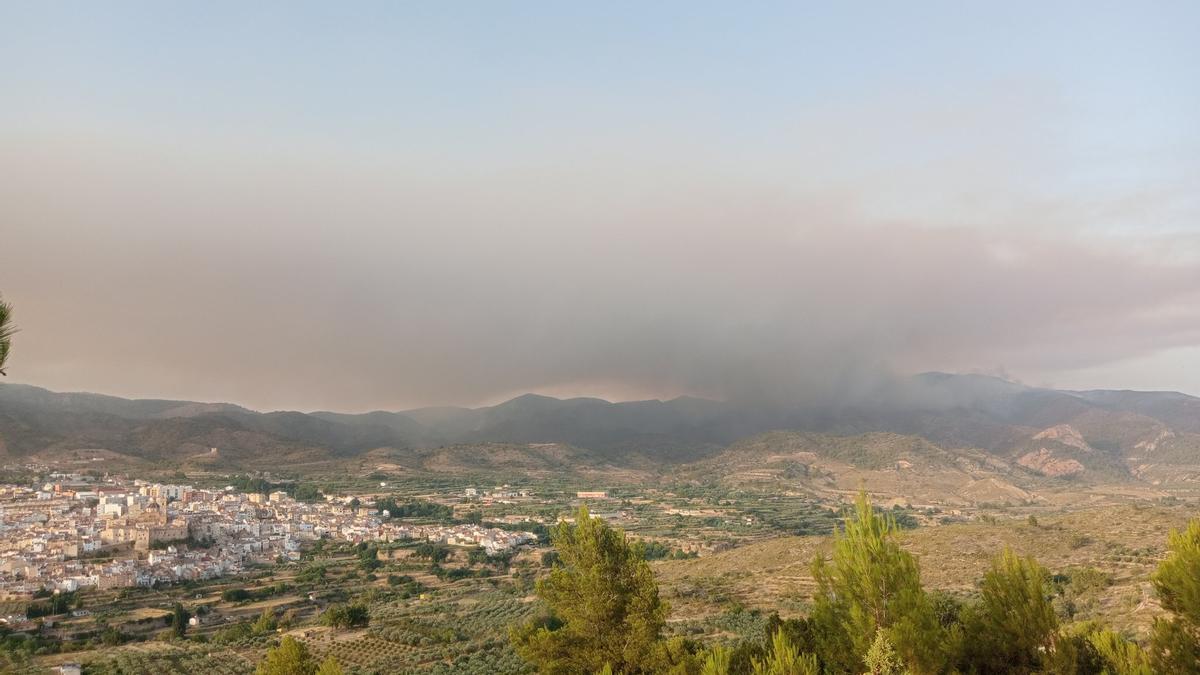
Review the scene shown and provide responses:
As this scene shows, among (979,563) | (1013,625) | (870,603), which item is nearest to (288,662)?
(870,603)

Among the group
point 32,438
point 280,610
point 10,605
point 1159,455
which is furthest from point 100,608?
point 1159,455

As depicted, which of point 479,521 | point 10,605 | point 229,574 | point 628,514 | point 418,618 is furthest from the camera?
point 628,514

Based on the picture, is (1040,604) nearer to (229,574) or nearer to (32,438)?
(229,574)

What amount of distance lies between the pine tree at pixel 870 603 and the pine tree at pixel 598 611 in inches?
139

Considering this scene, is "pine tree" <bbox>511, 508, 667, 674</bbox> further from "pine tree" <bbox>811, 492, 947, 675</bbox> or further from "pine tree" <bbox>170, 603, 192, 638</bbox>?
"pine tree" <bbox>170, 603, 192, 638</bbox>

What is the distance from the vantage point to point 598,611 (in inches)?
559

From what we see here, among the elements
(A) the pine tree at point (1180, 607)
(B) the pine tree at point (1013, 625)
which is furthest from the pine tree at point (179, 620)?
(A) the pine tree at point (1180, 607)

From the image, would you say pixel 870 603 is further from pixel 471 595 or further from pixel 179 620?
pixel 179 620

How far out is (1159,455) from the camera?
586 ft

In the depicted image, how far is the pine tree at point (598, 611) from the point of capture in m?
13.8

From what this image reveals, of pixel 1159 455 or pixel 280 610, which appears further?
pixel 1159 455

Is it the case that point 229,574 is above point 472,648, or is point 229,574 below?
below

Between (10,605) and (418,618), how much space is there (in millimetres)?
35709

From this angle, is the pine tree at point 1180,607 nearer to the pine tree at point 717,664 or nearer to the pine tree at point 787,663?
the pine tree at point 787,663
